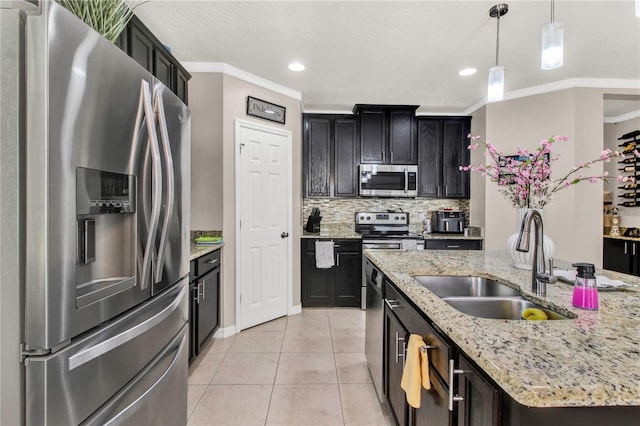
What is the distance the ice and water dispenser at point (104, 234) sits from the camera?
33.4 inches

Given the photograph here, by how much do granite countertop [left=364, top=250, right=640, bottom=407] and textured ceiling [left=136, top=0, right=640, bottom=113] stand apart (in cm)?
199

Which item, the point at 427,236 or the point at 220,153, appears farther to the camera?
the point at 427,236

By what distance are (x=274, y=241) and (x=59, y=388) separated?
102 inches

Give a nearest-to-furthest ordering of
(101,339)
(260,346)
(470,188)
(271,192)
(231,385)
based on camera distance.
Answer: (101,339) < (231,385) < (260,346) < (271,192) < (470,188)

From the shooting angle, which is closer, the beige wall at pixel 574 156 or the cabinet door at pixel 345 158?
the beige wall at pixel 574 156

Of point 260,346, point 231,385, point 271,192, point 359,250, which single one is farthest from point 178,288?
point 359,250

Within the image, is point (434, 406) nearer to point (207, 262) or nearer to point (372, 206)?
point (207, 262)

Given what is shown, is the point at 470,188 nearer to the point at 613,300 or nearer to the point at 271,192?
the point at 271,192

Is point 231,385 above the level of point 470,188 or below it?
below

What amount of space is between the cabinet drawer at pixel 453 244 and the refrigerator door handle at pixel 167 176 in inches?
130

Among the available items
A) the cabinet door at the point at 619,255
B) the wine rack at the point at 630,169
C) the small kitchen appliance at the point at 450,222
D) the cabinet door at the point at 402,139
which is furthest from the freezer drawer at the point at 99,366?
the wine rack at the point at 630,169

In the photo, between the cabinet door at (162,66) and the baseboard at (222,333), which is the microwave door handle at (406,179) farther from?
the cabinet door at (162,66)

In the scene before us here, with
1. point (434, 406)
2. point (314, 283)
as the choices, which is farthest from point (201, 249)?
point (434, 406)

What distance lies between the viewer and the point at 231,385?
2.12 m
